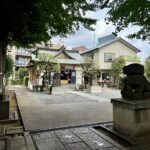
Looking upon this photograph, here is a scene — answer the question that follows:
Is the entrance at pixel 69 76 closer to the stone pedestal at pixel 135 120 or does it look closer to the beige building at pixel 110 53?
the beige building at pixel 110 53

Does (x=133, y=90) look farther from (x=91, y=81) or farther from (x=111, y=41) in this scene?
(x=111, y=41)

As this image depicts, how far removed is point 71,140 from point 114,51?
24648mm

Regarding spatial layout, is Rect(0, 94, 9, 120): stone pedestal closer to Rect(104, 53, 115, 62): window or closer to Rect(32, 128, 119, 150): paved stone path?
Rect(32, 128, 119, 150): paved stone path

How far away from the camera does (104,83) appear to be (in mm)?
24906

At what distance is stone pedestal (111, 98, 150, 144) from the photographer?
15.3 feet

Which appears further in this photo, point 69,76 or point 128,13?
point 69,76

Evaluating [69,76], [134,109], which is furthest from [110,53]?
[134,109]

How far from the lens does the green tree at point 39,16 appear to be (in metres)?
4.75

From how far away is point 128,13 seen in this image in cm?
582

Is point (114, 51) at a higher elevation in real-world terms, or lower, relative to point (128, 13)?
higher

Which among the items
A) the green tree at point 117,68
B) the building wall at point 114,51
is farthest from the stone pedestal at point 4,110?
the building wall at point 114,51

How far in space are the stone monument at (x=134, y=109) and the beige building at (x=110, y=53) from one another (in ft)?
71.0

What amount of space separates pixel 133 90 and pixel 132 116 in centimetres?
70

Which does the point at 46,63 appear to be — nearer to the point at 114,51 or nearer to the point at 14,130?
the point at 114,51
